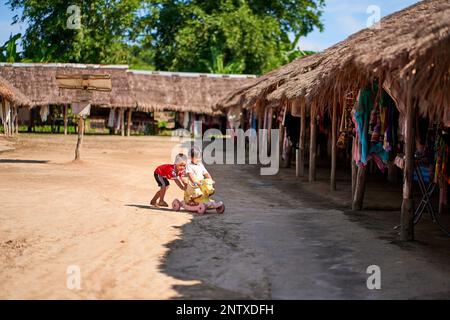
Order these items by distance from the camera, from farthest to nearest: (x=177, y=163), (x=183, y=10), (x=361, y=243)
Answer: (x=183, y=10) → (x=177, y=163) → (x=361, y=243)

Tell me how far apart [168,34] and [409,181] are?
3162 centimetres

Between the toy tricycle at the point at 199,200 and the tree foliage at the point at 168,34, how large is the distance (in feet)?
86.2

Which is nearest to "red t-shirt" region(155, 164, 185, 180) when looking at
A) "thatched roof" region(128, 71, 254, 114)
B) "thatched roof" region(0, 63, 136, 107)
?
"thatched roof" region(0, 63, 136, 107)

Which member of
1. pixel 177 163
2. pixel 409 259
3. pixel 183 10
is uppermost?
pixel 183 10

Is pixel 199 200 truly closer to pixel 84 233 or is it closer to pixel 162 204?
pixel 162 204

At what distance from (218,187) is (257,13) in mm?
27868

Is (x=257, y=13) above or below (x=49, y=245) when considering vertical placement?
above

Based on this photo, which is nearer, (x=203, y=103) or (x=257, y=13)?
(x=203, y=103)

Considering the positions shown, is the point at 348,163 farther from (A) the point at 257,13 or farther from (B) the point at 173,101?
(A) the point at 257,13

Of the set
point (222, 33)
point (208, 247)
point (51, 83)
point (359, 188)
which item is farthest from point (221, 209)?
point (222, 33)

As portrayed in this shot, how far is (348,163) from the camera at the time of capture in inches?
658

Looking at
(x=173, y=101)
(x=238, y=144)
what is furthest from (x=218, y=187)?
(x=173, y=101)

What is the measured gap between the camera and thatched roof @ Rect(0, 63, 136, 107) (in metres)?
29.9

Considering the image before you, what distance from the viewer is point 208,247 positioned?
21.1 ft
